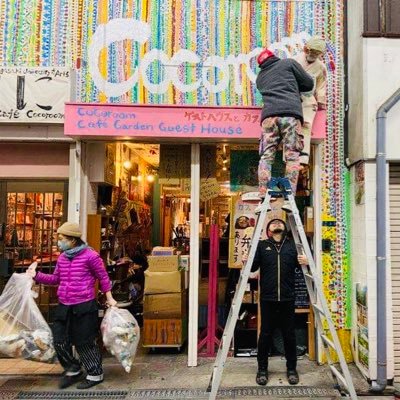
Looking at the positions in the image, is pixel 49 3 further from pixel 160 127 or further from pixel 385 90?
pixel 385 90

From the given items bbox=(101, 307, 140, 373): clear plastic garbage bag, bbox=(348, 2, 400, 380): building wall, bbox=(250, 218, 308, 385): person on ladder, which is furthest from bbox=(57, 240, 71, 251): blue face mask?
bbox=(348, 2, 400, 380): building wall

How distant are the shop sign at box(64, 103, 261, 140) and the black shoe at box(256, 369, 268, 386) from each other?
2692 mm

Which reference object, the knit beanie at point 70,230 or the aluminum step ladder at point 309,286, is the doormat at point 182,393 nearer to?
the aluminum step ladder at point 309,286

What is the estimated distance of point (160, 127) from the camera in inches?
208

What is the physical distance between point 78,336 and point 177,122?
8.84ft

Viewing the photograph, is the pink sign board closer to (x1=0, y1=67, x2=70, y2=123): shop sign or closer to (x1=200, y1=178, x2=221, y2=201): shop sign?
(x1=0, y1=67, x2=70, y2=123): shop sign

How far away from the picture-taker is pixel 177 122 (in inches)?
208

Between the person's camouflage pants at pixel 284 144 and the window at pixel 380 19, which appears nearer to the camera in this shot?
the person's camouflage pants at pixel 284 144

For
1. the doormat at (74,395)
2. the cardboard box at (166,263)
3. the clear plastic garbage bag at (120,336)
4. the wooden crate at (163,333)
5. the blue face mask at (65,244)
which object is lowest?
the doormat at (74,395)

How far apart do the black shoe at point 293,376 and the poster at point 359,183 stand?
6.94 ft

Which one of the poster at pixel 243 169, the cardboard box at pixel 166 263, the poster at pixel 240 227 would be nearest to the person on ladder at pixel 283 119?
the poster at pixel 243 169

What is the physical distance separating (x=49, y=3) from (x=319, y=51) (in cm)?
357

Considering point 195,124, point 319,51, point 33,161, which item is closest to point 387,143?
point 319,51

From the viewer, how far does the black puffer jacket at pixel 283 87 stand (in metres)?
4.68
